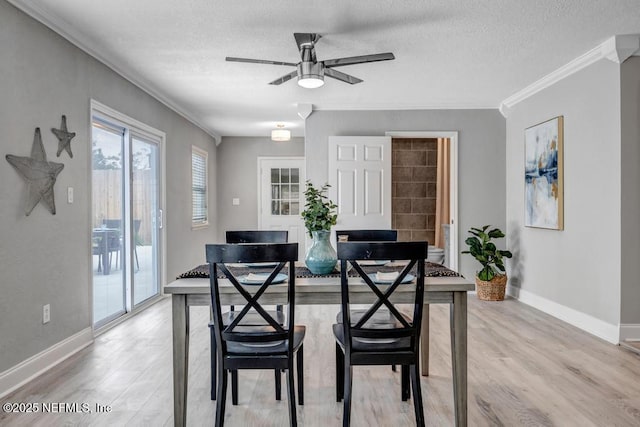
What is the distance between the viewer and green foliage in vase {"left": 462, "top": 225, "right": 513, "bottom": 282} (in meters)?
5.16

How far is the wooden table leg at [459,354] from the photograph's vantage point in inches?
83.0

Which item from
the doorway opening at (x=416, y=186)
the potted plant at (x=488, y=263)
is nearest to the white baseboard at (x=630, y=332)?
the potted plant at (x=488, y=263)

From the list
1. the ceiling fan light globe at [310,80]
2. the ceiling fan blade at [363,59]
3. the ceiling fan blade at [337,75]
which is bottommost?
the ceiling fan light globe at [310,80]

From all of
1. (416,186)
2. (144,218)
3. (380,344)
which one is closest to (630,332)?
(380,344)

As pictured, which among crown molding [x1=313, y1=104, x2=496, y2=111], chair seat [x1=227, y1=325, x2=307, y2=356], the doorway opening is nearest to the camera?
chair seat [x1=227, y1=325, x2=307, y2=356]

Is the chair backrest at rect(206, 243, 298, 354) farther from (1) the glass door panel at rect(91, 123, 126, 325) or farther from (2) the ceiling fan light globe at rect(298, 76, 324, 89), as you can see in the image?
(1) the glass door panel at rect(91, 123, 126, 325)

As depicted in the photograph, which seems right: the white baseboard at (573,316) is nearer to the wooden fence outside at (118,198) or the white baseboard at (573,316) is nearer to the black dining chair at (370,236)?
the black dining chair at (370,236)

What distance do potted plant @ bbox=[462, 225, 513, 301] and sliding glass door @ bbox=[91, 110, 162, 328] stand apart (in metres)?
3.64

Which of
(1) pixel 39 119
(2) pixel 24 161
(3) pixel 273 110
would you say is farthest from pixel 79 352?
(3) pixel 273 110

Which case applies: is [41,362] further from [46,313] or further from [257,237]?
[257,237]

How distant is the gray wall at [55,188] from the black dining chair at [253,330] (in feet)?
4.92

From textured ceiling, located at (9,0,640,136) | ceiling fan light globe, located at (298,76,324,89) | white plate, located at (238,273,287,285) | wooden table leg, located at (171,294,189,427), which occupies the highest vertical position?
textured ceiling, located at (9,0,640,136)

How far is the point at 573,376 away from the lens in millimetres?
2840

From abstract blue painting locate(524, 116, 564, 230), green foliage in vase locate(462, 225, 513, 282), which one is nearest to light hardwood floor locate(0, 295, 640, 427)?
abstract blue painting locate(524, 116, 564, 230)
